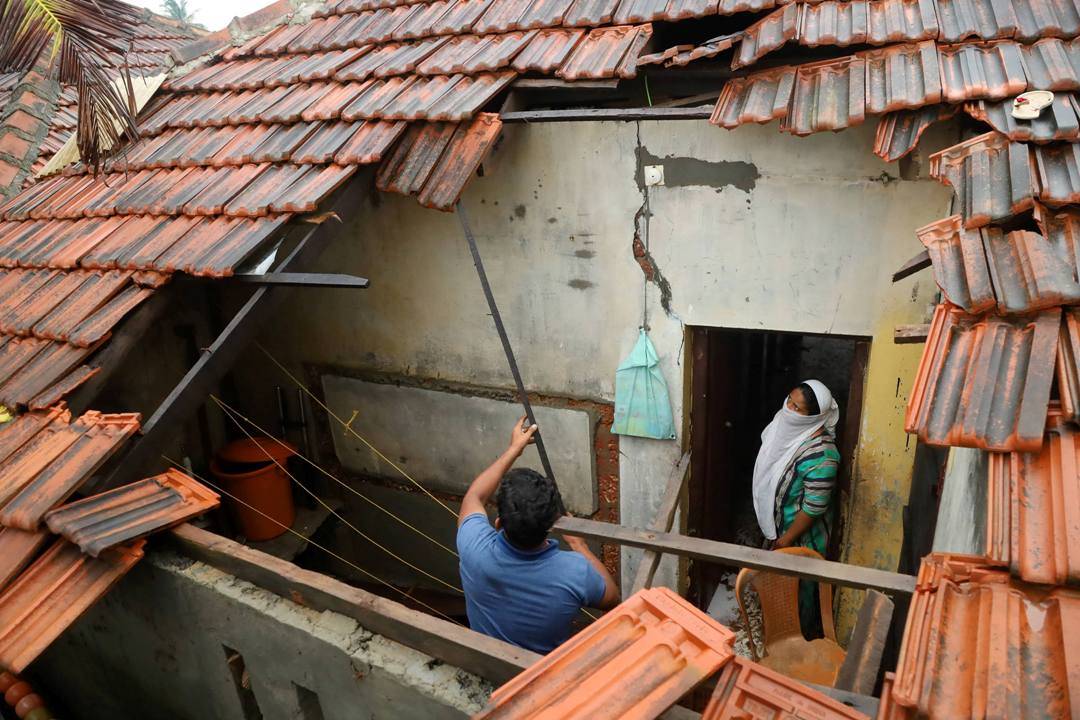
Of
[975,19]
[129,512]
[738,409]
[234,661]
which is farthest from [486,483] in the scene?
[738,409]

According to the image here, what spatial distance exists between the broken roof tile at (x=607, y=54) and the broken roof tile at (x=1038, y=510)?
2.61 metres

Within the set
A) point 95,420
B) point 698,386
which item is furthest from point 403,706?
point 698,386

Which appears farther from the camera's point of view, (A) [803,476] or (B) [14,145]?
(B) [14,145]

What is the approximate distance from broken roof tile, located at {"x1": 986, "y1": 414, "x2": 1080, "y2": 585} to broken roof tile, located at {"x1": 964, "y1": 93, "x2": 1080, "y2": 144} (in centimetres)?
140

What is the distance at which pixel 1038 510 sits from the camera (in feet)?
6.03

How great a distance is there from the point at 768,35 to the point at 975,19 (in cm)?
99

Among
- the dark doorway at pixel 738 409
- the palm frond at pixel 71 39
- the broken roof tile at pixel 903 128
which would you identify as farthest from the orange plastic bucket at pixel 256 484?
the broken roof tile at pixel 903 128

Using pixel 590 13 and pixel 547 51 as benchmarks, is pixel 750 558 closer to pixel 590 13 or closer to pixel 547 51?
pixel 547 51

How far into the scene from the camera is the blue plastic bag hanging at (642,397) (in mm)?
4746

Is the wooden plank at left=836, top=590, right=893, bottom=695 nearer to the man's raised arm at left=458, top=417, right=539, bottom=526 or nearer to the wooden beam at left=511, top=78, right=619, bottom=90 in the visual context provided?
the man's raised arm at left=458, top=417, right=539, bottom=526

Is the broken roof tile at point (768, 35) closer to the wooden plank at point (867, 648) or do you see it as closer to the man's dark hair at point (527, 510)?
the man's dark hair at point (527, 510)

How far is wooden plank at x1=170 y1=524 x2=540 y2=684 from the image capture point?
8.66ft

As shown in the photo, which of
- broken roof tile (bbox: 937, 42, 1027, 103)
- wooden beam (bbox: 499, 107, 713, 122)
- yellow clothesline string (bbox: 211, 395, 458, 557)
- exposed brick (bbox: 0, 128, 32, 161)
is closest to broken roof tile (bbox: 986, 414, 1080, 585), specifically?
broken roof tile (bbox: 937, 42, 1027, 103)

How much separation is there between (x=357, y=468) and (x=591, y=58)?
4.40m
